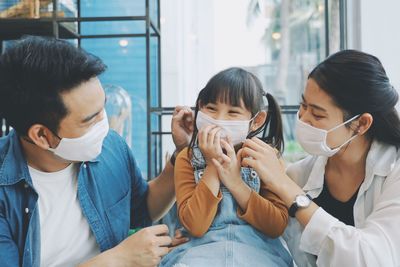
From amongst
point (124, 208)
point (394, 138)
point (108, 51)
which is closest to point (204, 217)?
point (124, 208)

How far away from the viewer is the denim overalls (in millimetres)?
1129

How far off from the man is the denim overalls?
3.7 inches

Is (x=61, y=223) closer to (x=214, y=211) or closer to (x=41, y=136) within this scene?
(x=41, y=136)

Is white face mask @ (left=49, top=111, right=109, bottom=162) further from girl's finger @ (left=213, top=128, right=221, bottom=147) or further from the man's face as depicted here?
girl's finger @ (left=213, top=128, right=221, bottom=147)

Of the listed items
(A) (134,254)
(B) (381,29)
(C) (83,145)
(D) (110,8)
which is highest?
(D) (110,8)

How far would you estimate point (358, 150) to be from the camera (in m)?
1.28

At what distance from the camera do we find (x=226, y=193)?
132 centimetres

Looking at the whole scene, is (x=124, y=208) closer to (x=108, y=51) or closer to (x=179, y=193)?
(x=179, y=193)

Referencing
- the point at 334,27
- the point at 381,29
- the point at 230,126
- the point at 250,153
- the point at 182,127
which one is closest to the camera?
the point at 250,153

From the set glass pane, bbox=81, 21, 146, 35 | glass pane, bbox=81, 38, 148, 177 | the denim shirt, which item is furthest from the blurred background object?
the denim shirt

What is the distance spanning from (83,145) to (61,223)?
278mm

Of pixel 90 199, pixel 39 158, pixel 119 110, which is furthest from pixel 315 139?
pixel 119 110

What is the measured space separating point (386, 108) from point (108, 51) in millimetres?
1737

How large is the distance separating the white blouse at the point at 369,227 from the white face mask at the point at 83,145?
67cm
